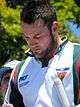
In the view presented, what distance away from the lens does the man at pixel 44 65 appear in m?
4.43

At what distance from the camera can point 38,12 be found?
4.62 m

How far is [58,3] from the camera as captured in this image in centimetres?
1185

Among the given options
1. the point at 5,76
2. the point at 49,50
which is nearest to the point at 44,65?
the point at 49,50

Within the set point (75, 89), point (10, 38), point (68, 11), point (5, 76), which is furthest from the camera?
point (68, 11)

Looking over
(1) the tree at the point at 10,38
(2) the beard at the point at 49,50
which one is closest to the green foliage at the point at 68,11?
(1) the tree at the point at 10,38

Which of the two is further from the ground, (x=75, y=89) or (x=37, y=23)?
(x=37, y=23)

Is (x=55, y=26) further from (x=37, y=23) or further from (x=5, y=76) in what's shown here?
(x=5, y=76)

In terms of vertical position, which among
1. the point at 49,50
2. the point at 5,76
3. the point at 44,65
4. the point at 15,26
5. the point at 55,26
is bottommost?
the point at 15,26

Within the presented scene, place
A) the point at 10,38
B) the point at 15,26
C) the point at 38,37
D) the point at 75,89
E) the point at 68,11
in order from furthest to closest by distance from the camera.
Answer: the point at 68,11
the point at 10,38
the point at 15,26
the point at 38,37
the point at 75,89

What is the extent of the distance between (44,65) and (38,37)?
0.69 feet

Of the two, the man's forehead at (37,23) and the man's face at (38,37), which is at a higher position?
the man's forehead at (37,23)

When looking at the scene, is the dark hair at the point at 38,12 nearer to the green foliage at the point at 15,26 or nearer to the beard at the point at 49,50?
the beard at the point at 49,50

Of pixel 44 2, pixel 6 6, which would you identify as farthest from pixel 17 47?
pixel 44 2

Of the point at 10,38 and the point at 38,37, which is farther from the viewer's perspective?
the point at 10,38
